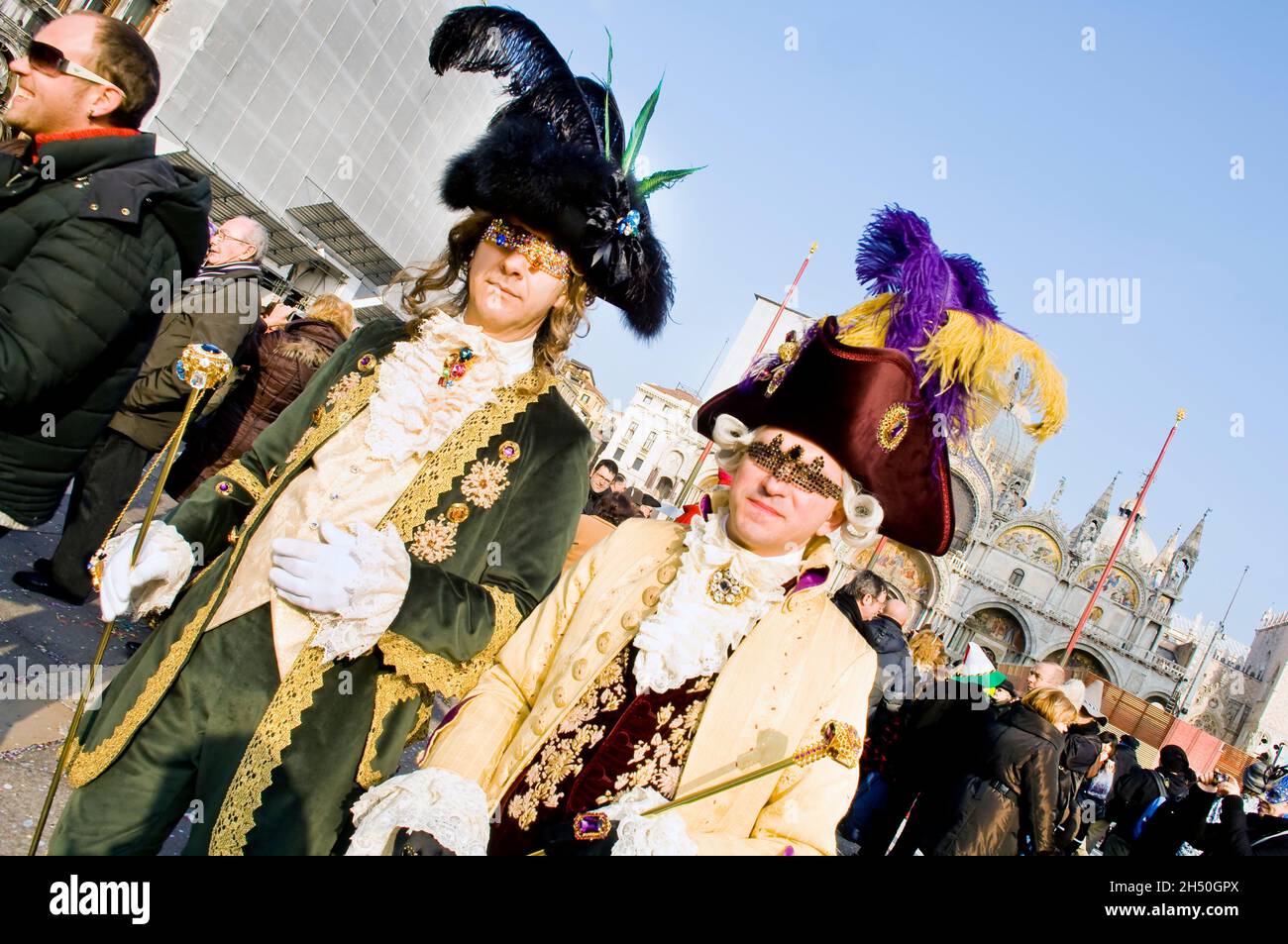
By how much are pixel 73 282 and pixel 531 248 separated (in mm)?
1210

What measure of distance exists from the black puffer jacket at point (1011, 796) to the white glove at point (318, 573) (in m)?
4.62

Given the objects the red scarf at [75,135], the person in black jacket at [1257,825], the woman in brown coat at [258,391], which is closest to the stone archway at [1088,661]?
the person in black jacket at [1257,825]

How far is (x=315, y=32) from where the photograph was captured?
875 inches

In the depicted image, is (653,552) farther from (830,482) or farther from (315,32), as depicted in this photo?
(315,32)

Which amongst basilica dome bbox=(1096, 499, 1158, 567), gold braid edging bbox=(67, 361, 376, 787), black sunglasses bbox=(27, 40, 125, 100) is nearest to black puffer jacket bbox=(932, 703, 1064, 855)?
gold braid edging bbox=(67, 361, 376, 787)

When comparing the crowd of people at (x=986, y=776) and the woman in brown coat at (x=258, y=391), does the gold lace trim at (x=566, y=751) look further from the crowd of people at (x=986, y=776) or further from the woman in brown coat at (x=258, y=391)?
the crowd of people at (x=986, y=776)

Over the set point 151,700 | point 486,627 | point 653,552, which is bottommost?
point 151,700

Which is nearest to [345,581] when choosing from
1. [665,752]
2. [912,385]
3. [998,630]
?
[665,752]

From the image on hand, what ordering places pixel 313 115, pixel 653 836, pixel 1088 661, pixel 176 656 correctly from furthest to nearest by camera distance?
pixel 1088 661 → pixel 313 115 → pixel 176 656 → pixel 653 836

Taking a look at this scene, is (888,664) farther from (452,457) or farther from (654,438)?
(654,438)

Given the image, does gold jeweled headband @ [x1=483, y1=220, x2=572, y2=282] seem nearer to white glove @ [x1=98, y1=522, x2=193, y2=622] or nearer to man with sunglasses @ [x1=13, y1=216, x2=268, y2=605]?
white glove @ [x1=98, y1=522, x2=193, y2=622]

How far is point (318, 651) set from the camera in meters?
2.10
